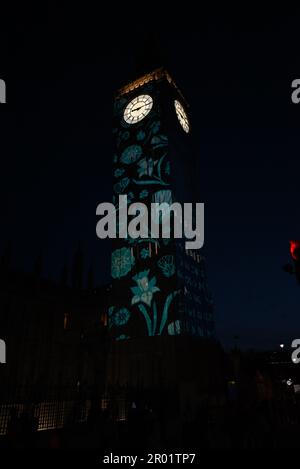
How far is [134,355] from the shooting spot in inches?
1154

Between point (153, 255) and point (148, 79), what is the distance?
23666 millimetres

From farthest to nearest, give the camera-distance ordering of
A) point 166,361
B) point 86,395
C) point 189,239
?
point 189,239 → point 166,361 → point 86,395

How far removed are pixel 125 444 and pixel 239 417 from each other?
436 centimetres

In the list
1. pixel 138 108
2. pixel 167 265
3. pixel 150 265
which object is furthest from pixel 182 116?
pixel 167 265

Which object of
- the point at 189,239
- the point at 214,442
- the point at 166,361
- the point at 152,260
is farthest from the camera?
the point at 189,239

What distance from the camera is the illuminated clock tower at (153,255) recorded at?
29391 millimetres

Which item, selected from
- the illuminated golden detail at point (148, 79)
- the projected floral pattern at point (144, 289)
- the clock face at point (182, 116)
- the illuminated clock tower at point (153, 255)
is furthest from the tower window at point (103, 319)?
the illuminated golden detail at point (148, 79)

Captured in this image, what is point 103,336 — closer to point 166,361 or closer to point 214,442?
point 166,361

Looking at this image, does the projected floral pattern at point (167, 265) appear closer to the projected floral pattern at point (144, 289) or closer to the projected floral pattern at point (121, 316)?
the projected floral pattern at point (144, 289)

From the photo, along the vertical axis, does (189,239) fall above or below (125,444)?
above

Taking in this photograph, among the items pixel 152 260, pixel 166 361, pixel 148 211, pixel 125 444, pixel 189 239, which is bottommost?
pixel 125 444

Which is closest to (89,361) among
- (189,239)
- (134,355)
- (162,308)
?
(134,355)

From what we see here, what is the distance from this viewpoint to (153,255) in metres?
32.1

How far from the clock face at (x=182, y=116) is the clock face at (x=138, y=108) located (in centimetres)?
400
